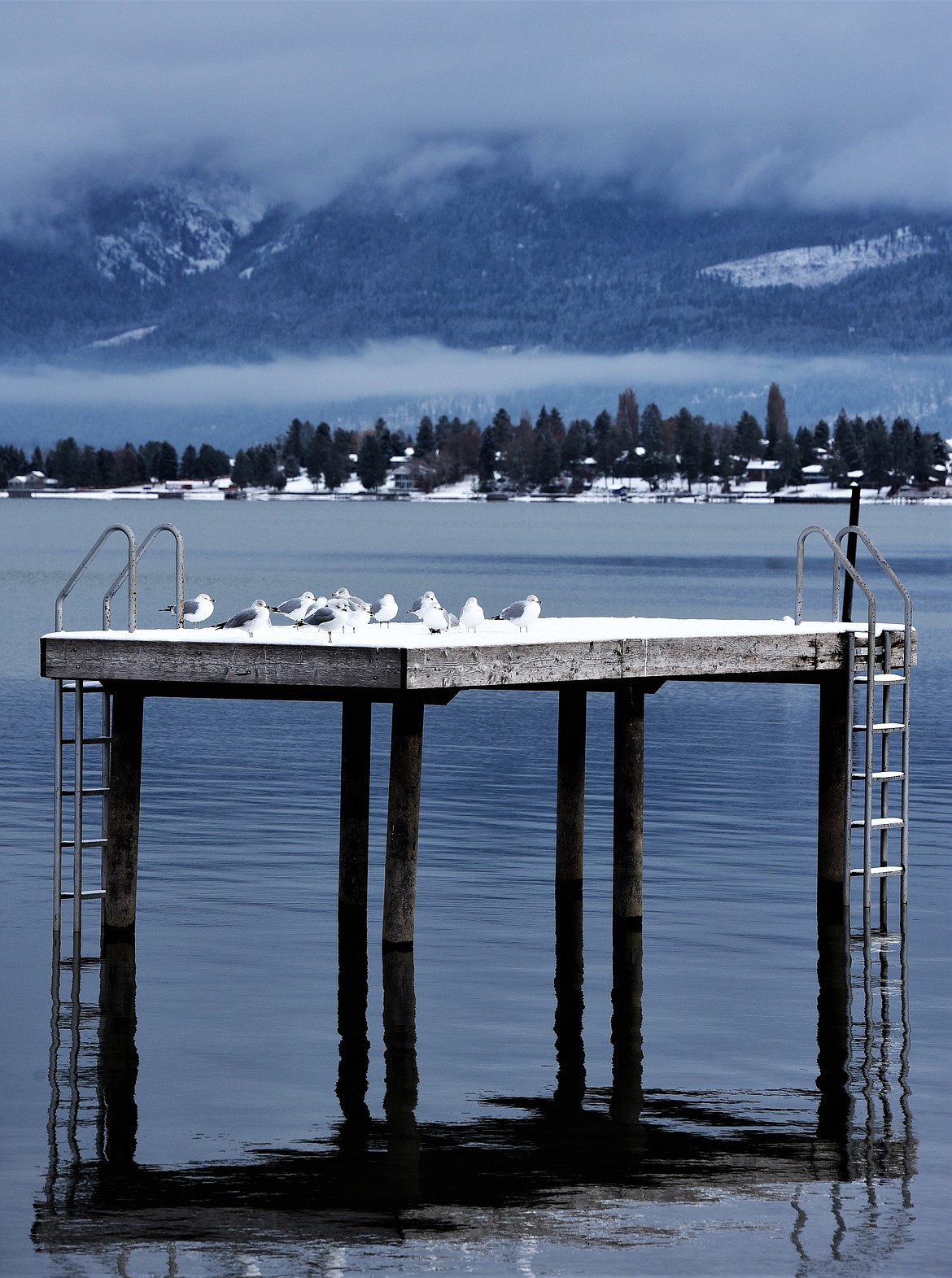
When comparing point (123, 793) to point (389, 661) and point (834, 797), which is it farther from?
point (834, 797)

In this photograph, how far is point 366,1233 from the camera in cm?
1521

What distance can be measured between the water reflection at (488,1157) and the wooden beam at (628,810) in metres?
3.94

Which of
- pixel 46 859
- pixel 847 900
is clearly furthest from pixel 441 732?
pixel 847 900

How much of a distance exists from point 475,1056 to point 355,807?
5.62 meters

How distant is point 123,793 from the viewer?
23188 millimetres

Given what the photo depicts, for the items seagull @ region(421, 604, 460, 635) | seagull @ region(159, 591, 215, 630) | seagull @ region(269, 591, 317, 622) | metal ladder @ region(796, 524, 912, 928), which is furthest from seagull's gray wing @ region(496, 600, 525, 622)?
metal ladder @ region(796, 524, 912, 928)

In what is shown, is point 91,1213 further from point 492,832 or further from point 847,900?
point 492,832

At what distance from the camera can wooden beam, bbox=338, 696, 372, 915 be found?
988 inches

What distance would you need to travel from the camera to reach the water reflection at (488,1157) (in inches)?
606

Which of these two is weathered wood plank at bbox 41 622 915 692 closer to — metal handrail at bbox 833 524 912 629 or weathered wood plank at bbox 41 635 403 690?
weathered wood plank at bbox 41 635 403 690

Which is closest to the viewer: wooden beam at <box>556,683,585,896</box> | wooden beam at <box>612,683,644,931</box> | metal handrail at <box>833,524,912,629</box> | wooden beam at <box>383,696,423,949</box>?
wooden beam at <box>383,696,423,949</box>

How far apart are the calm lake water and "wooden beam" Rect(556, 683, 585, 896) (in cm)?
41

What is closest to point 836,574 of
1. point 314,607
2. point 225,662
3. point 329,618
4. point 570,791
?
point 570,791

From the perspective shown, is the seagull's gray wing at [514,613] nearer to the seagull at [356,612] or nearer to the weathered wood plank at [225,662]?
the seagull at [356,612]
